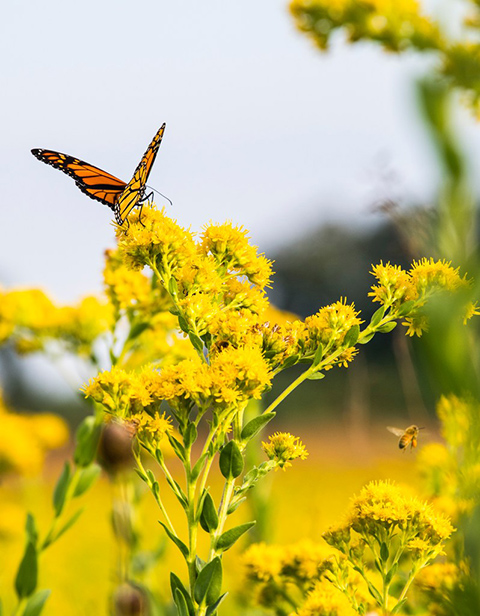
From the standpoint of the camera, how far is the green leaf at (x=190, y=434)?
1.44 metres

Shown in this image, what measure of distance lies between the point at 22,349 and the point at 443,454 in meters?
1.68

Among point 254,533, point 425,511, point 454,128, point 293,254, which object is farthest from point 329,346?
point 293,254

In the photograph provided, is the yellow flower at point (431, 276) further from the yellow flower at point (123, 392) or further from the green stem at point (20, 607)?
the green stem at point (20, 607)

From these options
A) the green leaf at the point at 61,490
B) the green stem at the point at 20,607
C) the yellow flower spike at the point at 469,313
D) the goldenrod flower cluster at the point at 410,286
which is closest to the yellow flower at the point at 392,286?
the goldenrod flower cluster at the point at 410,286

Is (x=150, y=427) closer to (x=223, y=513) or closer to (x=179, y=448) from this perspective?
(x=179, y=448)

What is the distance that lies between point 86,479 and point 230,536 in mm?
959

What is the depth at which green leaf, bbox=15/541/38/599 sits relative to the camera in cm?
196

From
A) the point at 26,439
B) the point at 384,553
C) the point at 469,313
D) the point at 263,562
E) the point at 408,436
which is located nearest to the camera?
the point at 469,313

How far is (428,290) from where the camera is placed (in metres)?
1.50

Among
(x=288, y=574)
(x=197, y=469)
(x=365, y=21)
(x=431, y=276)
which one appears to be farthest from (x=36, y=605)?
(x=365, y=21)

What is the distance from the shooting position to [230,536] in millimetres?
1317

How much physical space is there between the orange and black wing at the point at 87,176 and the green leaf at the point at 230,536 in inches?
62.1

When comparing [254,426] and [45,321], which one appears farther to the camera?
[45,321]

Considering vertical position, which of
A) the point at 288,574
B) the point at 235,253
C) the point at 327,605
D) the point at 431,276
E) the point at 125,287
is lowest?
the point at 327,605
